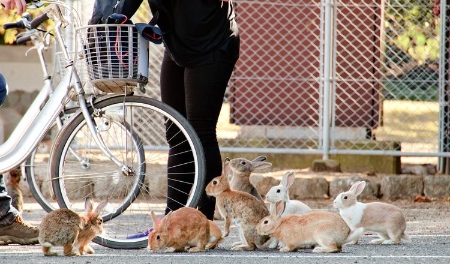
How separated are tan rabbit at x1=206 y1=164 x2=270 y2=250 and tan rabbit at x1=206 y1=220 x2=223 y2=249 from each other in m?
0.06

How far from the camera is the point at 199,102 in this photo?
18.4 ft

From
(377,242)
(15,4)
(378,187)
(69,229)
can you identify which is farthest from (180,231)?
(378,187)

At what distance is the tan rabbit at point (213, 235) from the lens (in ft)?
17.6

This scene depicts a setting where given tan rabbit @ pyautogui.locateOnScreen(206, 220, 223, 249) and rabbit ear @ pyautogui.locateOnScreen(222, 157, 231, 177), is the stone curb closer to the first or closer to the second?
rabbit ear @ pyautogui.locateOnScreen(222, 157, 231, 177)

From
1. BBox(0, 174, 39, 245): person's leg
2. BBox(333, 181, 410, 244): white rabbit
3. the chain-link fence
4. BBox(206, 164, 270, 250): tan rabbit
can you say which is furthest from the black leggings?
the chain-link fence

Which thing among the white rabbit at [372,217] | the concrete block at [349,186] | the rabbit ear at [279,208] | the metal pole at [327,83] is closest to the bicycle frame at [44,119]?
the rabbit ear at [279,208]

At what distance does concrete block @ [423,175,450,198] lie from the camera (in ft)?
28.9

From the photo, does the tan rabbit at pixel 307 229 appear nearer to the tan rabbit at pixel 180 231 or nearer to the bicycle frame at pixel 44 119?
the tan rabbit at pixel 180 231

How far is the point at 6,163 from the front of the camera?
5.55m

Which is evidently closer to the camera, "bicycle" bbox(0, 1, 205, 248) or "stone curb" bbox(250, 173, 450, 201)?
"bicycle" bbox(0, 1, 205, 248)

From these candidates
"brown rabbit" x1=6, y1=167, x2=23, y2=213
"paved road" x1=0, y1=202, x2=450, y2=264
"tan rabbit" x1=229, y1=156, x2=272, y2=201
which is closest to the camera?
"paved road" x1=0, y1=202, x2=450, y2=264

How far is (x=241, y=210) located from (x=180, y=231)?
0.39 metres

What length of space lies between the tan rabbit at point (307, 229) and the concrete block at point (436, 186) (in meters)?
3.68

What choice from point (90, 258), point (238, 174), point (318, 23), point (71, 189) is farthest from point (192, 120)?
point (318, 23)
